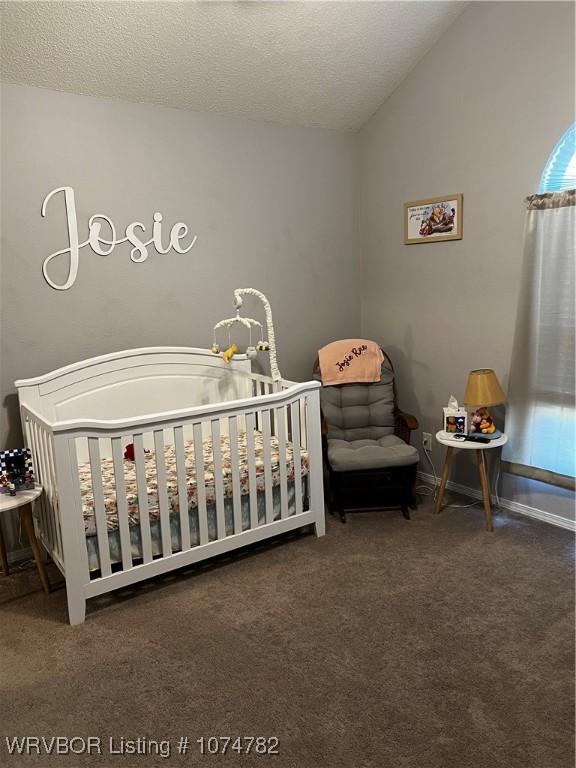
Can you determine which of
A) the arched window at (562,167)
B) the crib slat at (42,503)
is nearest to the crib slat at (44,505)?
the crib slat at (42,503)

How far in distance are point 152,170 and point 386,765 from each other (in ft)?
9.11

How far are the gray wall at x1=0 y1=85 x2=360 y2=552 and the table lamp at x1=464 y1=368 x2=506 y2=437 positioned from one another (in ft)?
3.82

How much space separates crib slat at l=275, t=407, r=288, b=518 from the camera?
2.92 meters

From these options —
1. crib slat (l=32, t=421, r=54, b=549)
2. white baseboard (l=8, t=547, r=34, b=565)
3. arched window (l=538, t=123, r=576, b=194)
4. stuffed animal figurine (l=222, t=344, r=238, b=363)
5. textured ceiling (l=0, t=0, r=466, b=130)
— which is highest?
textured ceiling (l=0, t=0, r=466, b=130)

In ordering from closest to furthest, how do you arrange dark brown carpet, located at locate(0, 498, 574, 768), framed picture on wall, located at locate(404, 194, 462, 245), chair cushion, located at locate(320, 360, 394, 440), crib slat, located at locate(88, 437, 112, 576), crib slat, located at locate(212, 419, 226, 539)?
dark brown carpet, located at locate(0, 498, 574, 768) < crib slat, located at locate(88, 437, 112, 576) < crib slat, located at locate(212, 419, 226, 539) < framed picture on wall, located at locate(404, 194, 462, 245) < chair cushion, located at locate(320, 360, 394, 440)

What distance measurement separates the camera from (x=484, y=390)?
9.97 feet

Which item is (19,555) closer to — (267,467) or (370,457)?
(267,467)

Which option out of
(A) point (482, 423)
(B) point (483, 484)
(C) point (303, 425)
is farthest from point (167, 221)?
(B) point (483, 484)

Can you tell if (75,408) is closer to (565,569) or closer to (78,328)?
(78,328)

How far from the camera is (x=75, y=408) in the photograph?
2941 millimetres

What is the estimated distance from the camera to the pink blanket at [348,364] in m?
3.60

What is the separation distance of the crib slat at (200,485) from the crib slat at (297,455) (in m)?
0.50

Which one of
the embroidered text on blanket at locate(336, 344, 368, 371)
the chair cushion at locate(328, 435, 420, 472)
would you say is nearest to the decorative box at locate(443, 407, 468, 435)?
the chair cushion at locate(328, 435, 420, 472)

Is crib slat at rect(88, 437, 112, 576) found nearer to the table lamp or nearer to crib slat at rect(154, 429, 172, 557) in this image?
crib slat at rect(154, 429, 172, 557)
